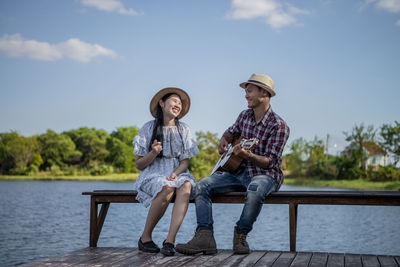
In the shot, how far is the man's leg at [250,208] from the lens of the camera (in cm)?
370

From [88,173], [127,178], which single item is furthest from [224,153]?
[88,173]

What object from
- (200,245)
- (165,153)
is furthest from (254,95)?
(200,245)

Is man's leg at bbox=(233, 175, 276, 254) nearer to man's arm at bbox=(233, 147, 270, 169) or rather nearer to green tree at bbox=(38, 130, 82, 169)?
man's arm at bbox=(233, 147, 270, 169)

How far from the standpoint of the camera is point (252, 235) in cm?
1420

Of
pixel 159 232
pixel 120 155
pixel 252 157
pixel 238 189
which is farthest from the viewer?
pixel 120 155

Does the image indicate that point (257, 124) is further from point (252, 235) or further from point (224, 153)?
point (252, 235)

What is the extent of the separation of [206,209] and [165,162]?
64cm

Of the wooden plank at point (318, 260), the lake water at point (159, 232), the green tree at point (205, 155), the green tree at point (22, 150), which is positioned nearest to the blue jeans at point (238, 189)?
the wooden plank at point (318, 260)

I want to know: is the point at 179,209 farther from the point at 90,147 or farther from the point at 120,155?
the point at 90,147

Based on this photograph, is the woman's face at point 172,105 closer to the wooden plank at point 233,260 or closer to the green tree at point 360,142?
the wooden plank at point 233,260

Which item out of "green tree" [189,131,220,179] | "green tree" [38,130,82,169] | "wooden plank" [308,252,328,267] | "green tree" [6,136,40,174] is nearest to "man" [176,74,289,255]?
"wooden plank" [308,252,328,267]

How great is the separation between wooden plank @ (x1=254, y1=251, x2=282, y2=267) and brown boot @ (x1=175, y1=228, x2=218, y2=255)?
408mm

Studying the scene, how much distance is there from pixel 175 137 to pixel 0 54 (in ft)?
214

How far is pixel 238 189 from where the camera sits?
416cm
